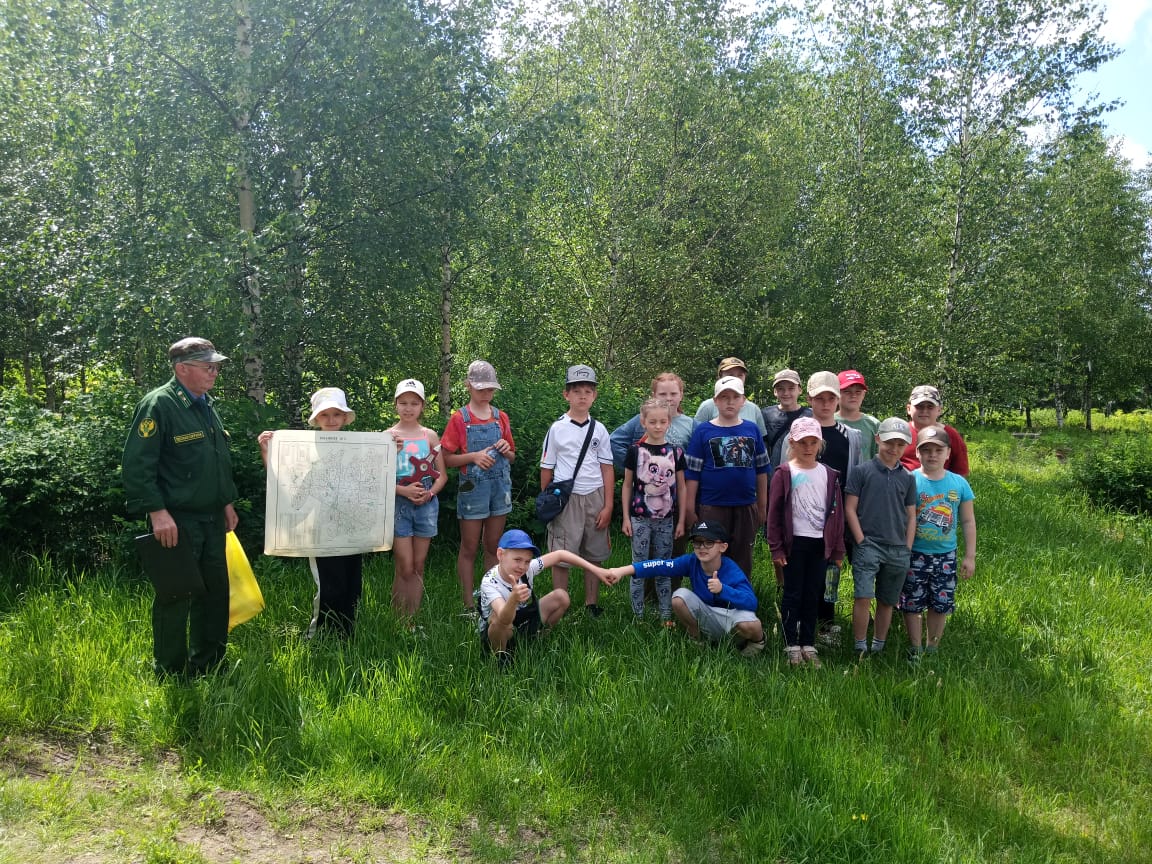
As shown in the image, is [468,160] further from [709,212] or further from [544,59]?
[709,212]

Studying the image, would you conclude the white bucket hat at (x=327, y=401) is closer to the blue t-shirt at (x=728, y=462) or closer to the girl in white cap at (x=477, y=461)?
the girl in white cap at (x=477, y=461)

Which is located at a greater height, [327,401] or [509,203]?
[509,203]

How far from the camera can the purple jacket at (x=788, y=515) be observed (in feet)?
15.8

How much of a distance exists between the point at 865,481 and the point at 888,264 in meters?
13.3

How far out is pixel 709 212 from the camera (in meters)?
15.6

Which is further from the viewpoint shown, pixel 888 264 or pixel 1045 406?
pixel 1045 406

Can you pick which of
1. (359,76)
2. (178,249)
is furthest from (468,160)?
(178,249)

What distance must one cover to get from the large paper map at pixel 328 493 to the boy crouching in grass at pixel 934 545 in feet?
12.2

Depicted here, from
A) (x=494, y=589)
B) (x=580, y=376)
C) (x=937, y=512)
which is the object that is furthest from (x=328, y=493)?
(x=937, y=512)

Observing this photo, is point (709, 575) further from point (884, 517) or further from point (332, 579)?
point (332, 579)

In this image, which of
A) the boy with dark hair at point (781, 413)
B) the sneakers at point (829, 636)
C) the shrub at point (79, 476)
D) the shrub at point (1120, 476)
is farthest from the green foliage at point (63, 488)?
the shrub at point (1120, 476)

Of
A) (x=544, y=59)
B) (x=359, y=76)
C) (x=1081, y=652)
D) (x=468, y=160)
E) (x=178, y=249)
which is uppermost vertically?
(x=544, y=59)

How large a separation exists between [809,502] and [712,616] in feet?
3.40

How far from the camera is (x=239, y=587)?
4.50 m
